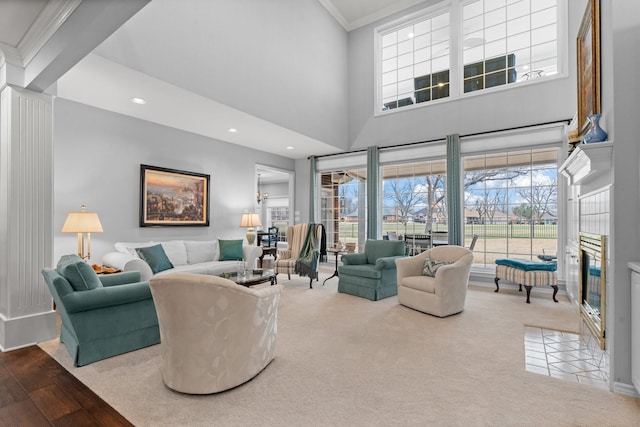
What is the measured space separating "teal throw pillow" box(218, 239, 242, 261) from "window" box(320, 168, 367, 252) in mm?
2345

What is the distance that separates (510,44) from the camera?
581 centimetres

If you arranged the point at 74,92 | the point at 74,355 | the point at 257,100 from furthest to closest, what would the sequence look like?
the point at 257,100 → the point at 74,92 → the point at 74,355

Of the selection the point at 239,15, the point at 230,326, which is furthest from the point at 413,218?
the point at 230,326

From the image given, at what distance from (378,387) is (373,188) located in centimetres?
495

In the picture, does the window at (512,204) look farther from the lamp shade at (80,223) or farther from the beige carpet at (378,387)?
the lamp shade at (80,223)

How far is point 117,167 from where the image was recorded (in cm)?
479

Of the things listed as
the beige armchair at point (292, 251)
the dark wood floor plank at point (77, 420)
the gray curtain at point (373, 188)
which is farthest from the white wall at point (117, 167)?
the gray curtain at point (373, 188)

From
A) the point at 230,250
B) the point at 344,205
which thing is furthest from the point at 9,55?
the point at 344,205

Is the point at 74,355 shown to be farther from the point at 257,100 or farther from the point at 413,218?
the point at 413,218

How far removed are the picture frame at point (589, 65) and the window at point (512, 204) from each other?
6.09 ft

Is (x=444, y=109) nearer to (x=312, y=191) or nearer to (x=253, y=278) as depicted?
(x=312, y=191)

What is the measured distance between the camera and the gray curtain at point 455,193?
5.86 m

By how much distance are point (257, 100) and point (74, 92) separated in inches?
91.9

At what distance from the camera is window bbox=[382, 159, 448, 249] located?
20.6 ft
